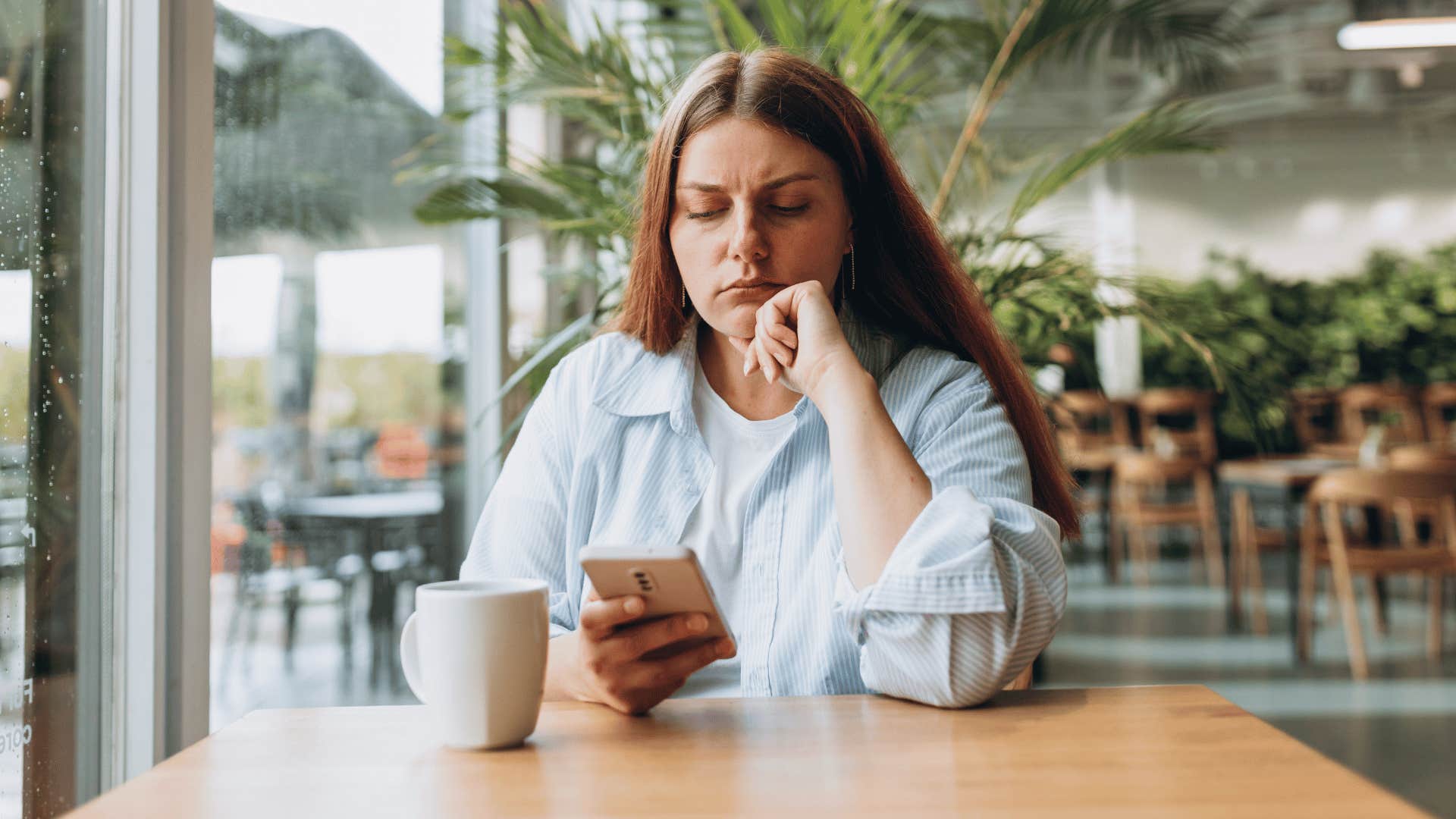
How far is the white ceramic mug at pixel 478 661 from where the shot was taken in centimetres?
81

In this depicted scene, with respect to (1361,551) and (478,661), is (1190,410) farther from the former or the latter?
(478,661)

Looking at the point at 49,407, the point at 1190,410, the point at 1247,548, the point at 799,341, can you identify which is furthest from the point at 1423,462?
the point at 49,407

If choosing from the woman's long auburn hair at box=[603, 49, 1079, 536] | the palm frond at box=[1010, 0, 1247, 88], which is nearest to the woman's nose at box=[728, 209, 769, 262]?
the woman's long auburn hair at box=[603, 49, 1079, 536]

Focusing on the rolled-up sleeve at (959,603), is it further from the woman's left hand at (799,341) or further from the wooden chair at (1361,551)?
the wooden chair at (1361,551)

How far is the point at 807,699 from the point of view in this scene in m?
0.97

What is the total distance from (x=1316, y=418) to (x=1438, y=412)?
86cm

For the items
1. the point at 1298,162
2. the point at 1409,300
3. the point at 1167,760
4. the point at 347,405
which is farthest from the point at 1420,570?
the point at 1298,162

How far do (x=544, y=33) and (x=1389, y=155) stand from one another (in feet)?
35.9

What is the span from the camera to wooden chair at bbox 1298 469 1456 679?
13.3 feet

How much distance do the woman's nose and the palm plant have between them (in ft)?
3.06

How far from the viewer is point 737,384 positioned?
144cm

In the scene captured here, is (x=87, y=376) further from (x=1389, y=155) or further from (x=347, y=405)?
(x=1389, y=155)

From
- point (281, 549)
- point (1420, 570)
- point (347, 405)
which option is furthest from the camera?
point (1420, 570)

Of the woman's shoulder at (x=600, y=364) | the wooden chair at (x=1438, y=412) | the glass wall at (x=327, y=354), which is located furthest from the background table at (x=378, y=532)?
the wooden chair at (x=1438, y=412)
